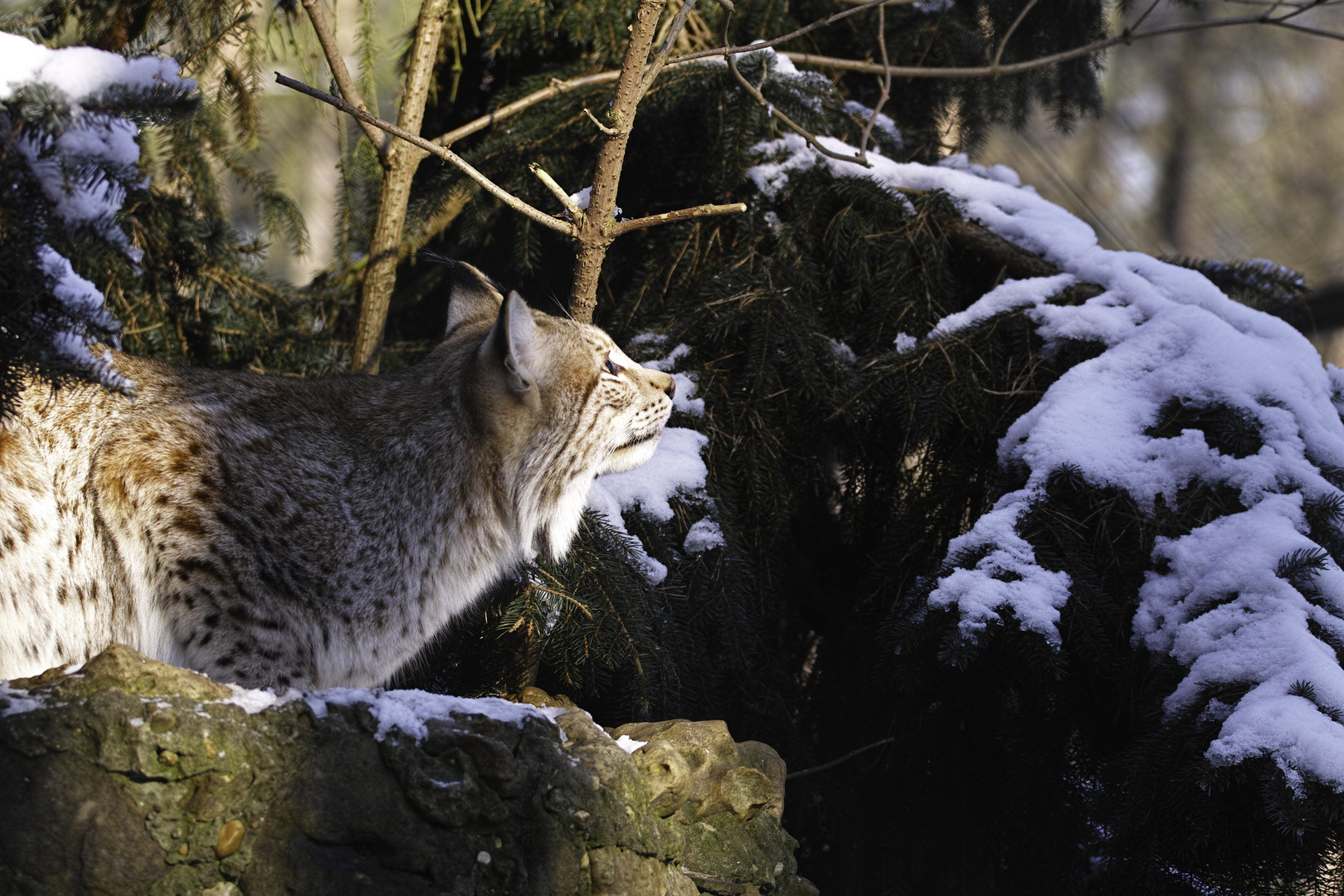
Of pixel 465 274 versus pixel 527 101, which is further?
pixel 527 101

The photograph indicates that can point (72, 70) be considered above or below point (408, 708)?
above

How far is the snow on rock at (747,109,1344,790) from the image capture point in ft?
5.45

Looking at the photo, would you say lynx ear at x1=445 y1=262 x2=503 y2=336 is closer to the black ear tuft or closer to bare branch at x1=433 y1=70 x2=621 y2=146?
the black ear tuft

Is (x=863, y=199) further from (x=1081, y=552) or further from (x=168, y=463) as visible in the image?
(x=168, y=463)

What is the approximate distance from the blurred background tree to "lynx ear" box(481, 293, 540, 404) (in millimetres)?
358

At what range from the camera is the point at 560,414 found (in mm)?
2193

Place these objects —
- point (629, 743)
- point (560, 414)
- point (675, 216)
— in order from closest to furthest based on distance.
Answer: point (629, 743) → point (675, 216) → point (560, 414)

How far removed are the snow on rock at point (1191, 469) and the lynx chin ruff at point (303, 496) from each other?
32.9 inches

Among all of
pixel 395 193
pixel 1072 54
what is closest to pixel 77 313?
pixel 395 193

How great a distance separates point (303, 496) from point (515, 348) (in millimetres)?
520

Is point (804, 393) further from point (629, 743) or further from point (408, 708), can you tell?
point (408, 708)

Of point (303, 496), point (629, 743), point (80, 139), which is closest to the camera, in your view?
point (80, 139)

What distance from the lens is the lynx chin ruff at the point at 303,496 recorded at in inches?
67.1

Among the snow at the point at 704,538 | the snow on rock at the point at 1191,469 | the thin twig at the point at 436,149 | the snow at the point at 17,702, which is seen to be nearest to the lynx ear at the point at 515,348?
the thin twig at the point at 436,149
